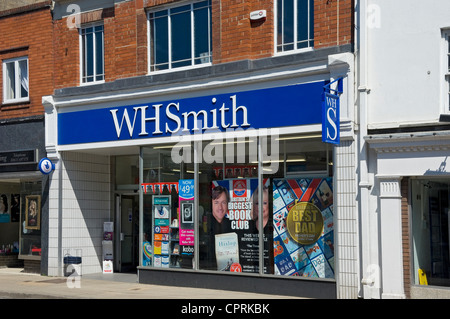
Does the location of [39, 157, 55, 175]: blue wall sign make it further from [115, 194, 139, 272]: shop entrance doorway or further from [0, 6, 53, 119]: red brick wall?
[115, 194, 139, 272]: shop entrance doorway

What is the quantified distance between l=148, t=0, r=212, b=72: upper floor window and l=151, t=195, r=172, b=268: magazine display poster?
3.44 meters

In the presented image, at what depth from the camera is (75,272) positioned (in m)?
17.9

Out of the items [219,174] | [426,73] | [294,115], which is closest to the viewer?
[426,73]

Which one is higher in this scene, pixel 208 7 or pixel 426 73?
pixel 208 7

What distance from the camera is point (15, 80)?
19.4 m

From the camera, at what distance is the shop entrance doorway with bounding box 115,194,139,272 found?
1923 cm

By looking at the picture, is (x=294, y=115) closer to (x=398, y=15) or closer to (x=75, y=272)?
(x=398, y=15)

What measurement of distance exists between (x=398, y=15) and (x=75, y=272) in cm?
1099

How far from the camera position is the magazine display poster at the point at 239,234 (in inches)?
578

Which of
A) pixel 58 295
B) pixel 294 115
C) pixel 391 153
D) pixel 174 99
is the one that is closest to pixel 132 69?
pixel 174 99

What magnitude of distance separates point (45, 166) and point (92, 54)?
3410mm

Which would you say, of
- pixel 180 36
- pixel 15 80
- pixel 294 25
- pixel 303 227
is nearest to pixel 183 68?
pixel 180 36

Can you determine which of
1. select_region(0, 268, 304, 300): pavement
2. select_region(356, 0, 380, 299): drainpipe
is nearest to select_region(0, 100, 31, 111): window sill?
select_region(0, 268, 304, 300): pavement

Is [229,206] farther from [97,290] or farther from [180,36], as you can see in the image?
[180,36]
